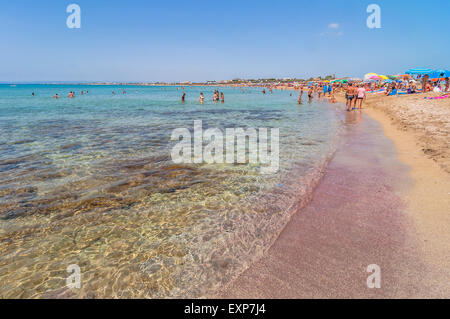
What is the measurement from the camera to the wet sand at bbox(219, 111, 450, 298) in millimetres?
2812

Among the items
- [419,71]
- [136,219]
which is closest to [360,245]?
[136,219]

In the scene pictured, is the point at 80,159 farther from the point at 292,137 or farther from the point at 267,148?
the point at 292,137

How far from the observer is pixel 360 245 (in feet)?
11.6

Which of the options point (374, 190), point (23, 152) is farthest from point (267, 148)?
point (23, 152)

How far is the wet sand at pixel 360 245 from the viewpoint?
2.81 metres

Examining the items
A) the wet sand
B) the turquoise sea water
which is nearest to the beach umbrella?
the turquoise sea water

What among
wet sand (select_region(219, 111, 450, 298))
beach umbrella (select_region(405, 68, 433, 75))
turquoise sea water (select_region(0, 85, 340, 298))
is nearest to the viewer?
wet sand (select_region(219, 111, 450, 298))

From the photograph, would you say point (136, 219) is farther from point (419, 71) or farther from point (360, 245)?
point (419, 71)

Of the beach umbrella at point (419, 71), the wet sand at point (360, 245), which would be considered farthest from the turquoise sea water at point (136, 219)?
the beach umbrella at point (419, 71)

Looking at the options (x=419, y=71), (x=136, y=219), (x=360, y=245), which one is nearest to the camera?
(x=360, y=245)

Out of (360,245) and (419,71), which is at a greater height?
(419,71)

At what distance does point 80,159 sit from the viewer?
786 cm

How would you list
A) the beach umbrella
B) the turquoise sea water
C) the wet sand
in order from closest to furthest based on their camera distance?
1. the wet sand
2. the turquoise sea water
3. the beach umbrella

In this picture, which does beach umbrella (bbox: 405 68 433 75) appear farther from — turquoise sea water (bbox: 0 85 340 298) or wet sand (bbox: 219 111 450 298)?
wet sand (bbox: 219 111 450 298)
